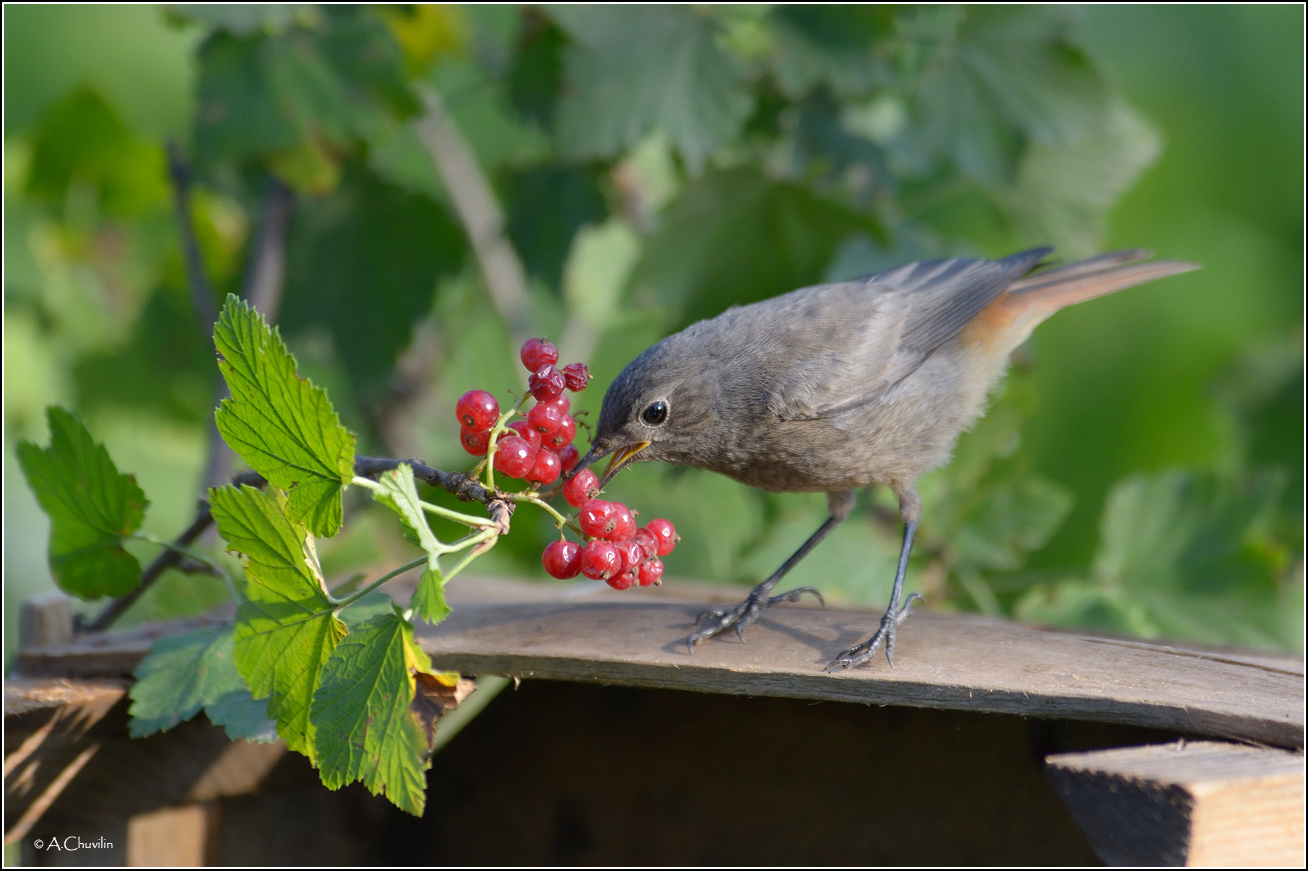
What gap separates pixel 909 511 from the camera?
7.49 ft

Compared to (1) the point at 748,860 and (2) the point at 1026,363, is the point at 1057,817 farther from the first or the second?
(2) the point at 1026,363

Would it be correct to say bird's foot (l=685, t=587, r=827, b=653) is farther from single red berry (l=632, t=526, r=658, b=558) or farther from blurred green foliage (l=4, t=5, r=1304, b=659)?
blurred green foliage (l=4, t=5, r=1304, b=659)

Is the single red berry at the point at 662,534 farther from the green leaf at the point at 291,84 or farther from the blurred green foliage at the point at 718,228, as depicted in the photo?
the green leaf at the point at 291,84

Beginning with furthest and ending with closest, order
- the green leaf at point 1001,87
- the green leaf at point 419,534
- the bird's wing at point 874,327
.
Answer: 1. the green leaf at point 1001,87
2. the bird's wing at point 874,327
3. the green leaf at point 419,534

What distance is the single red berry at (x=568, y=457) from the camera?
148cm

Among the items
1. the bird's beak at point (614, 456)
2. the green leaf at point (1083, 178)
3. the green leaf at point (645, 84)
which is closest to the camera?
the bird's beak at point (614, 456)

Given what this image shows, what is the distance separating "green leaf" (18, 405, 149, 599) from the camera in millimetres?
1600

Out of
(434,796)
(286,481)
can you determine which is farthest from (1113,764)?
(434,796)

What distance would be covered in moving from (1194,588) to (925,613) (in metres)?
0.89

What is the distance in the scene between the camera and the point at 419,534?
1118 millimetres

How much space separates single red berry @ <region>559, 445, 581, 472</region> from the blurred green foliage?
1.03 metres

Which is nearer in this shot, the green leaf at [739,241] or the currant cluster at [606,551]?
the currant cluster at [606,551]

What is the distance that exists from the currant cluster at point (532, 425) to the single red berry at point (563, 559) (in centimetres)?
9

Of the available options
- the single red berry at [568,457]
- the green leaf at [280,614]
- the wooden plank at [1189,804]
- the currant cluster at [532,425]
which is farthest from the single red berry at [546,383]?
the wooden plank at [1189,804]
